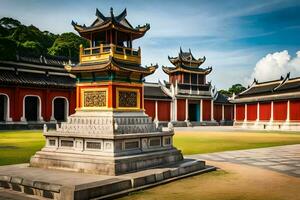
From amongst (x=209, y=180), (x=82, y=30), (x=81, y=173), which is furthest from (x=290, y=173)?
(x=82, y=30)

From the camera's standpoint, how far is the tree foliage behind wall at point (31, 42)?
53.0 m

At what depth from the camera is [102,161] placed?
46.4 feet

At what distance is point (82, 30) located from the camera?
19031mm

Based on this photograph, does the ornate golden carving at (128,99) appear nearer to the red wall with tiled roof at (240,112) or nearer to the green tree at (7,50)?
the green tree at (7,50)

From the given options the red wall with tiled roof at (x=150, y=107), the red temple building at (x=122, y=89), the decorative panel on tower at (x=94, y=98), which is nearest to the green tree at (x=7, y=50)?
the red temple building at (x=122, y=89)

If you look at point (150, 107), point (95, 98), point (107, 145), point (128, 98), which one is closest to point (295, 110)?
point (150, 107)

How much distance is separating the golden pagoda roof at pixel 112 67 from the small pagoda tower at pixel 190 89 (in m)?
50.8

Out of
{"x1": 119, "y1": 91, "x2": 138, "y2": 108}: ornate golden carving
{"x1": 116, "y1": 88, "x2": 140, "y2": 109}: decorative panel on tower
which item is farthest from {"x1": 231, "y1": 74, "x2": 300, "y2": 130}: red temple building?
{"x1": 119, "y1": 91, "x2": 138, "y2": 108}: ornate golden carving

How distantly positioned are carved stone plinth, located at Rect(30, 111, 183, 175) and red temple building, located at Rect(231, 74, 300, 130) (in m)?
44.0

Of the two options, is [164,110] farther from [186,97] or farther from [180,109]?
[186,97]

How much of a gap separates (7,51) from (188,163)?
43093 mm

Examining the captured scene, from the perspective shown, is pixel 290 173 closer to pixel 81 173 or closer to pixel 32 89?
pixel 81 173

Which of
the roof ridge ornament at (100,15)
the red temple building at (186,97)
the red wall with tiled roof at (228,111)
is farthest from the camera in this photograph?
the red wall with tiled roof at (228,111)

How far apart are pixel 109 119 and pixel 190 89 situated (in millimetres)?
56960
